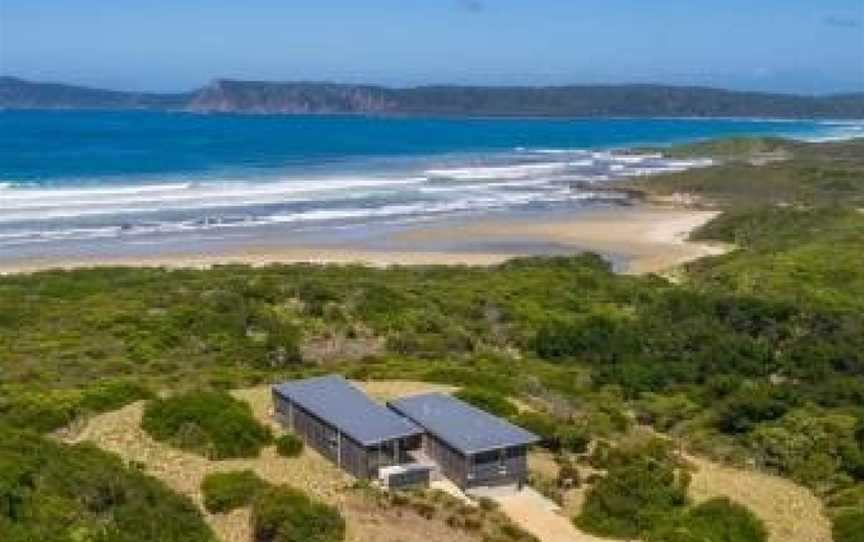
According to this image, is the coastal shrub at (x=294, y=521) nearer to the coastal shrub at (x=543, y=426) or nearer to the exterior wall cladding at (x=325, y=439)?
the exterior wall cladding at (x=325, y=439)

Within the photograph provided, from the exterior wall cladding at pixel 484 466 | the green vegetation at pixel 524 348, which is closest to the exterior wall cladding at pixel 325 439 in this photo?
the green vegetation at pixel 524 348

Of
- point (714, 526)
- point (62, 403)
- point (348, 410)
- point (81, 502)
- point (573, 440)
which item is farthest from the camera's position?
point (62, 403)

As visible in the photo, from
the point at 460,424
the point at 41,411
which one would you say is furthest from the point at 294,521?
the point at 41,411

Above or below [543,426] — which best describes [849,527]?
below

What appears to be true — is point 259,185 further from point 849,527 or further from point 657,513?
point 849,527

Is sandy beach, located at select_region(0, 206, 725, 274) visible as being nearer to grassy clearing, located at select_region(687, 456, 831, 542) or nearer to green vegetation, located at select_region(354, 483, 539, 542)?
grassy clearing, located at select_region(687, 456, 831, 542)

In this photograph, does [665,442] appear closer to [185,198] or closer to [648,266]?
[648,266]

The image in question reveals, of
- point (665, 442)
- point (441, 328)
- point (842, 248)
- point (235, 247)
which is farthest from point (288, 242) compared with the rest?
point (665, 442)

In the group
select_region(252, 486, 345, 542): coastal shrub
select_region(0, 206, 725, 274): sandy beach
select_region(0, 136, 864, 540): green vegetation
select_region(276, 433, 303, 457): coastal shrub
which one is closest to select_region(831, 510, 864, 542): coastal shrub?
select_region(0, 136, 864, 540): green vegetation
